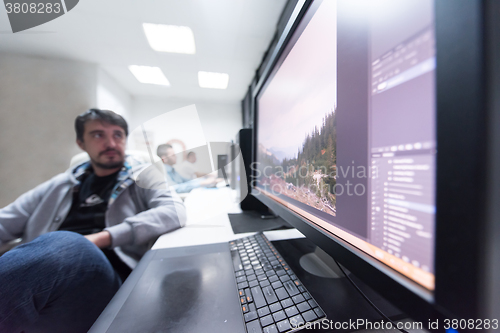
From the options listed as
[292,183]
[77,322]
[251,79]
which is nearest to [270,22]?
[251,79]

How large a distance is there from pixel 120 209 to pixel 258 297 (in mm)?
731

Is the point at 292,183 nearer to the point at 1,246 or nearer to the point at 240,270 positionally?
the point at 240,270

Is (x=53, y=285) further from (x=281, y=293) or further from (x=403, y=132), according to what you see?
(x=403, y=132)

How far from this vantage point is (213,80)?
2178 mm

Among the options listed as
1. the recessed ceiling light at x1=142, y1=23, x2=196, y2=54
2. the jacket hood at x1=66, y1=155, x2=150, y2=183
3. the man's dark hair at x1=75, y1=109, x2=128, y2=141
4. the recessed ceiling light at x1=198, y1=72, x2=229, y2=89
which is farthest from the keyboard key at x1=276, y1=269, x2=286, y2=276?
the recessed ceiling light at x1=198, y1=72, x2=229, y2=89

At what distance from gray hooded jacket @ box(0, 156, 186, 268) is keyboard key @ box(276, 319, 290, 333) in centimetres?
44

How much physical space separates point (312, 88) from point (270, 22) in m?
1.40

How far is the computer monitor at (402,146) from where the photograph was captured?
0.28 feet

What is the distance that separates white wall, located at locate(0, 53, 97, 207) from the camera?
1505mm

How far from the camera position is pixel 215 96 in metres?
2.68

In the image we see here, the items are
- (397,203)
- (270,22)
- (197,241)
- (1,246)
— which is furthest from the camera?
(270,22)

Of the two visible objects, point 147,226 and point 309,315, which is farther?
point 147,226

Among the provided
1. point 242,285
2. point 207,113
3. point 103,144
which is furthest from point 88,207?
point 207,113

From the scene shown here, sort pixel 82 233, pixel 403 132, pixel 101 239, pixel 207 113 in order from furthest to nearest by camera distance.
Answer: pixel 207 113 → pixel 82 233 → pixel 101 239 → pixel 403 132
